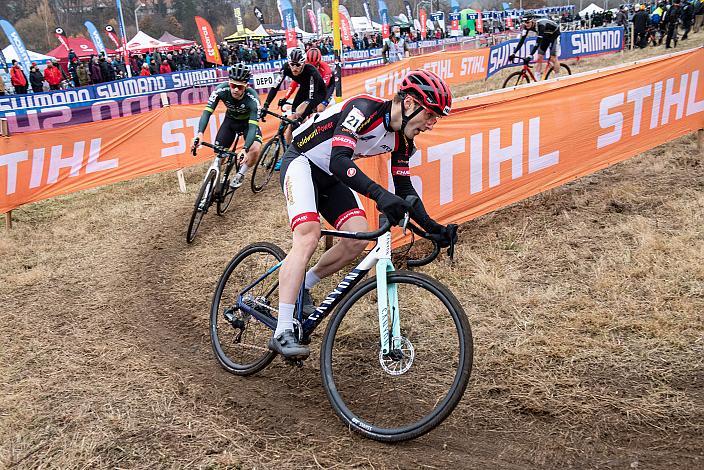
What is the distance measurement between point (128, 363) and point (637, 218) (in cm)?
563

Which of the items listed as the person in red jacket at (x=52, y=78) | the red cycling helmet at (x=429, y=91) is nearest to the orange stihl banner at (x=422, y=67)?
the red cycling helmet at (x=429, y=91)

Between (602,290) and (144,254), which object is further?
(144,254)

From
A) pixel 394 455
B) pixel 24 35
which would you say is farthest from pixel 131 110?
pixel 24 35

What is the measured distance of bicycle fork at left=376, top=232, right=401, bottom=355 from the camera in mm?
3445

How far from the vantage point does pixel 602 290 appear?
5.12 meters

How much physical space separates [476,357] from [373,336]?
0.93m

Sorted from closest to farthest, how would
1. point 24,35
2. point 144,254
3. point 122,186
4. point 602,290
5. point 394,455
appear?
point 394,455 → point 602,290 → point 144,254 → point 122,186 → point 24,35

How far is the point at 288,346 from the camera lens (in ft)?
12.5

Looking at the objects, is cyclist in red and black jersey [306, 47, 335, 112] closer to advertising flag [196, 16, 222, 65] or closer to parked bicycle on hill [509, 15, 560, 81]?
parked bicycle on hill [509, 15, 560, 81]

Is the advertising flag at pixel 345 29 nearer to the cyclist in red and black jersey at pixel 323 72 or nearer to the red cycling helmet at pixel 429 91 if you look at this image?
the cyclist in red and black jersey at pixel 323 72

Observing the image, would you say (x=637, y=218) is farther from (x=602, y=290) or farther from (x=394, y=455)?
(x=394, y=455)

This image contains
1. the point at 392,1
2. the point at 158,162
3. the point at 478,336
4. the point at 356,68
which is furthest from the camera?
the point at 392,1

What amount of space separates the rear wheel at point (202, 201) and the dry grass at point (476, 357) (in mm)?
318

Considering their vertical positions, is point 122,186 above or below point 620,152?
below
